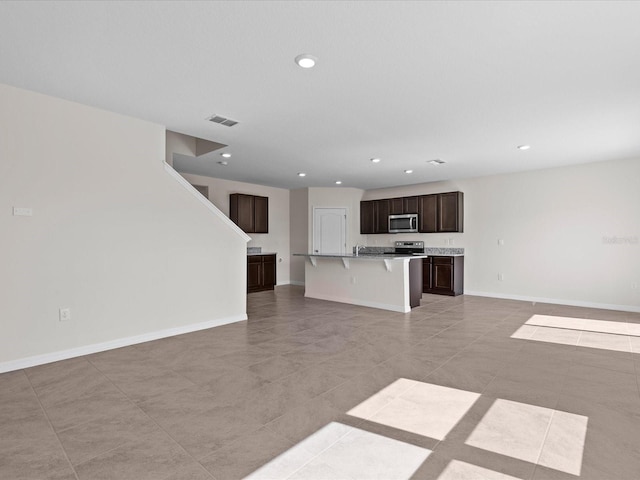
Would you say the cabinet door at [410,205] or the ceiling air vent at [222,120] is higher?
the ceiling air vent at [222,120]

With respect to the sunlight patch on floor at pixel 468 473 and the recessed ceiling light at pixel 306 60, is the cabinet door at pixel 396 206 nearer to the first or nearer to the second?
the recessed ceiling light at pixel 306 60

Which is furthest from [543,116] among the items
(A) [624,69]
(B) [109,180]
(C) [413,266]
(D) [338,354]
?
(B) [109,180]

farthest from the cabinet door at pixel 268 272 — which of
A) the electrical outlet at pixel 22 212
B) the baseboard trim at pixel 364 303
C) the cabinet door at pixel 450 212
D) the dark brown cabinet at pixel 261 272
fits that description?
the electrical outlet at pixel 22 212

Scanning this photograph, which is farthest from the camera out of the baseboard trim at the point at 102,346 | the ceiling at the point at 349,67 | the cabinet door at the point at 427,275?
the cabinet door at the point at 427,275

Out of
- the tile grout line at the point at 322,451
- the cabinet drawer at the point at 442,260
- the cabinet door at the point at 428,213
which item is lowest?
the tile grout line at the point at 322,451

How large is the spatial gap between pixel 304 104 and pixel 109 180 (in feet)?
7.54

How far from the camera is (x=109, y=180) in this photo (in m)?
3.73

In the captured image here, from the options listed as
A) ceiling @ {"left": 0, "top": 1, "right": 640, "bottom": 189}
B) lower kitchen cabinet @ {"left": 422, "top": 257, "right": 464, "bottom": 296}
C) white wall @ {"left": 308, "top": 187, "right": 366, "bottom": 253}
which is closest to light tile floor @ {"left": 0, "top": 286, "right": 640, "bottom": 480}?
ceiling @ {"left": 0, "top": 1, "right": 640, "bottom": 189}

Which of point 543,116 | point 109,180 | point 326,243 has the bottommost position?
A: point 326,243

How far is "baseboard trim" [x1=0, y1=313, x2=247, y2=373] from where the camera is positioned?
124 inches

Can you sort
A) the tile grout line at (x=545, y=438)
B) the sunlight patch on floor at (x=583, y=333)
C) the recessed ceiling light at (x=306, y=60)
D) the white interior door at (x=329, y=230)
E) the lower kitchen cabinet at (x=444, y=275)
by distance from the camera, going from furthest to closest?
1. the white interior door at (x=329, y=230)
2. the lower kitchen cabinet at (x=444, y=275)
3. the sunlight patch on floor at (x=583, y=333)
4. the recessed ceiling light at (x=306, y=60)
5. the tile grout line at (x=545, y=438)

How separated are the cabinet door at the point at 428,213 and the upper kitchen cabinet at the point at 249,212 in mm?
3722

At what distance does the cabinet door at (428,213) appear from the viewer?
7703mm

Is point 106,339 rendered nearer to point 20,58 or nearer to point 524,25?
point 20,58
